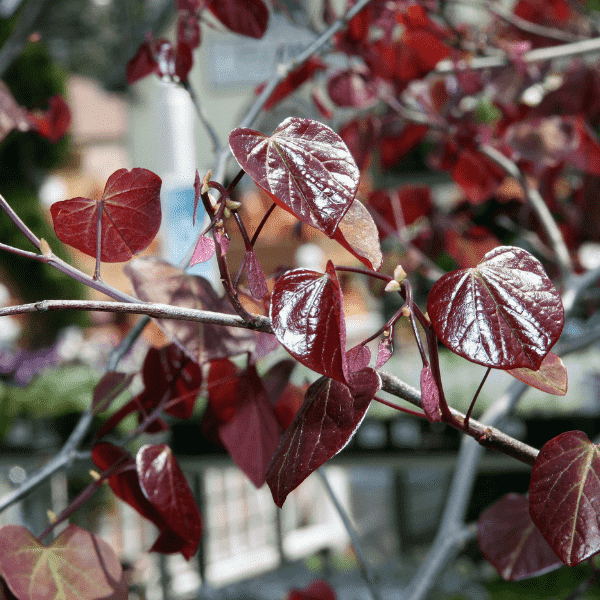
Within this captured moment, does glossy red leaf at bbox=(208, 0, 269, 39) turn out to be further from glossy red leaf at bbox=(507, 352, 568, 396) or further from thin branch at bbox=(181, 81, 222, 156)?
glossy red leaf at bbox=(507, 352, 568, 396)

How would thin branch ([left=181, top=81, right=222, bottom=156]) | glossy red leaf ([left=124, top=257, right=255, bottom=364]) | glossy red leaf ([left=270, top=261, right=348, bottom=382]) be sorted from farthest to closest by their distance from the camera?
1. thin branch ([left=181, top=81, right=222, bottom=156])
2. glossy red leaf ([left=124, top=257, right=255, bottom=364])
3. glossy red leaf ([left=270, top=261, right=348, bottom=382])

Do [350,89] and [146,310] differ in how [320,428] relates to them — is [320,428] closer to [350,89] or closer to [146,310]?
[146,310]

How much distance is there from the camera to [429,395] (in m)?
0.21

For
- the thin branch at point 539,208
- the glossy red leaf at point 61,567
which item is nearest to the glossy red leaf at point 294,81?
the thin branch at point 539,208

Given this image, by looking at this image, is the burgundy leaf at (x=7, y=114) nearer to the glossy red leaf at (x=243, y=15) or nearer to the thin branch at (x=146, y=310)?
the glossy red leaf at (x=243, y=15)

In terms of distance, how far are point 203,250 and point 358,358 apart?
7cm

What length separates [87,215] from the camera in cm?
27

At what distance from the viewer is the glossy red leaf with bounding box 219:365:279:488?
0.34 meters

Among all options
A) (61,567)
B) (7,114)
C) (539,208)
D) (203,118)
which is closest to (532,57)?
(539,208)

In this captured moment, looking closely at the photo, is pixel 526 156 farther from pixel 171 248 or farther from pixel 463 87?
pixel 171 248

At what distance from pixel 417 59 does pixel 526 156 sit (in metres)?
0.15

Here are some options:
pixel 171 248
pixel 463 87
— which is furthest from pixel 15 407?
pixel 463 87

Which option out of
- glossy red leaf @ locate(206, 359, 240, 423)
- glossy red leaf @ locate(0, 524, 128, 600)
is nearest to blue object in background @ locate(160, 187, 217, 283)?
glossy red leaf @ locate(206, 359, 240, 423)

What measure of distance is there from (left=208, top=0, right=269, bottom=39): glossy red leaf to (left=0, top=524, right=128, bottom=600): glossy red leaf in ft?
1.19
